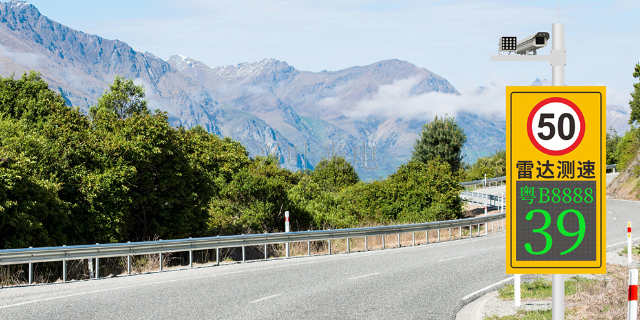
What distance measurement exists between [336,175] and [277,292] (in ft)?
164

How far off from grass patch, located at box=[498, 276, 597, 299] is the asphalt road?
82cm

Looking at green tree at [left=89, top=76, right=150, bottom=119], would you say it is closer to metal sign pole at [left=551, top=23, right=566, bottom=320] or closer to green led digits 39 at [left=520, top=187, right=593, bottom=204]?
metal sign pole at [left=551, top=23, right=566, bottom=320]

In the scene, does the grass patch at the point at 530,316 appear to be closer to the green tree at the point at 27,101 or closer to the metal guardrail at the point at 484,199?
the green tree at the point at 27,101

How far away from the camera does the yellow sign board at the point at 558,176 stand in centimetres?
560

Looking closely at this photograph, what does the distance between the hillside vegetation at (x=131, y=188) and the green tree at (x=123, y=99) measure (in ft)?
30.3

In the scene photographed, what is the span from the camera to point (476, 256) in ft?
56.5

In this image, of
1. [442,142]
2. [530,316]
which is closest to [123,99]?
[442,142]

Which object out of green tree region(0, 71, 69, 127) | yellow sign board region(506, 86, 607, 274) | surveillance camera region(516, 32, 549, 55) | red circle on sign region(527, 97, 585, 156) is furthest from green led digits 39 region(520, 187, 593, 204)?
green tree region(0, 71, 69, 127)

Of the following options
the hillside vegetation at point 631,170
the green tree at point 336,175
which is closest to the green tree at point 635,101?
the hillside vegetation at point 631,170

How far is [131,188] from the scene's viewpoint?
2000cm

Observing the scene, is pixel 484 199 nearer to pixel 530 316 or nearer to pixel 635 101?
pixel 635 101

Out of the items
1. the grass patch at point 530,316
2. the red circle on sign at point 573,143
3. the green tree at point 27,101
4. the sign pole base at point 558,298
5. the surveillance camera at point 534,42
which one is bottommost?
the grass patch at point 530,316

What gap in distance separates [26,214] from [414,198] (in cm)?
2225

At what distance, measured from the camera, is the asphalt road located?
8648 mm
